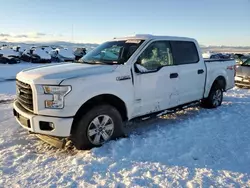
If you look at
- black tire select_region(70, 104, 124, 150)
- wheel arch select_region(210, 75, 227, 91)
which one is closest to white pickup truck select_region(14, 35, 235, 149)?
black tire select_region(70, 104, 124, 150)

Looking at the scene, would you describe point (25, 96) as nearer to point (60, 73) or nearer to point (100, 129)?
point (60, 73)

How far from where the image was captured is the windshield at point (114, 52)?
489 cm

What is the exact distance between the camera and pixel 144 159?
4004 mm

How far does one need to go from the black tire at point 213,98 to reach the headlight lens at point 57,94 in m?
4.26

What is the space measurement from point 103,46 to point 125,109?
5.23 ft

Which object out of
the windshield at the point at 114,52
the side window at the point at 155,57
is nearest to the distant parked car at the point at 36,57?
the windshield at the point at 114,52

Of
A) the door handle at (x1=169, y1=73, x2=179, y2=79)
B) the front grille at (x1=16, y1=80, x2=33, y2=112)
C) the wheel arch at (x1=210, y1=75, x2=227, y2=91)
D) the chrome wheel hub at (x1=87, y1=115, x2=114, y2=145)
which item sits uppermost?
the door handle at (x1=169, y1=73, x2=179, y2=79)

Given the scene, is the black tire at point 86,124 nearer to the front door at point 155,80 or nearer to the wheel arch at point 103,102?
the wheel arch at point 103,102

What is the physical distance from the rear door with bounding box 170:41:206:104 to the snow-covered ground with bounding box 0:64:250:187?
28.7 inches

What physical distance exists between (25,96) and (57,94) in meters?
0.67

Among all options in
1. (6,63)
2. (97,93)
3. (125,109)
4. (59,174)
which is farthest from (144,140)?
(6,63)

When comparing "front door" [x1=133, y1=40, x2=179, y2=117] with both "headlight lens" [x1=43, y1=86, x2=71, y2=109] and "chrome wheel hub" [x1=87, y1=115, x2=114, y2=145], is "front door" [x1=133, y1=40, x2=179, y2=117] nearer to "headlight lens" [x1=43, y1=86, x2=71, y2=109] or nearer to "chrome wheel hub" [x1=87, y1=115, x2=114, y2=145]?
"chrome wheel hub" [x1=87, y1=115, x2=114, y2=145]

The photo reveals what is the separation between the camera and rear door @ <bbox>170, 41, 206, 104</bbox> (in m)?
5.73

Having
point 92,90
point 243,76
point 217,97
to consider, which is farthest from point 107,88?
point 243,76
